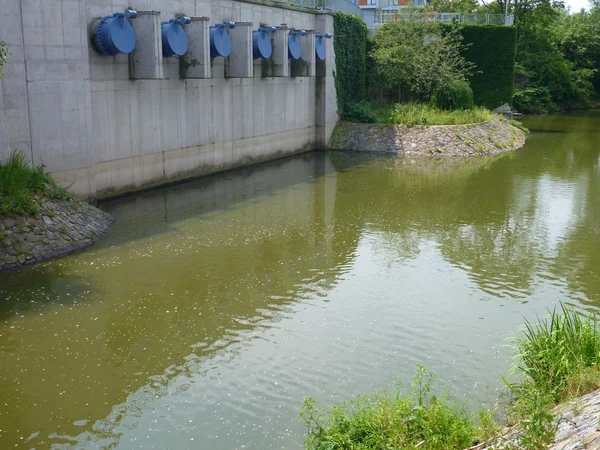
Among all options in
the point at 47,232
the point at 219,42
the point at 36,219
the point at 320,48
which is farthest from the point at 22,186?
the point at 320,48

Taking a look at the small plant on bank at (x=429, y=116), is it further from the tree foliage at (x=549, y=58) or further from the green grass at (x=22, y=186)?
the tree foliage at (x=549, y=58)

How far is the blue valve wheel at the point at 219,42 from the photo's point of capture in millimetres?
19969

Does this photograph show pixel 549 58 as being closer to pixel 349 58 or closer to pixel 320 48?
pixel 349 58

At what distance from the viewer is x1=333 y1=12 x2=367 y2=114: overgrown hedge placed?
93.6ft

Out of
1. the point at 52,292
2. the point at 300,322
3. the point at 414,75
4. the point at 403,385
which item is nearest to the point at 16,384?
the point at 52,292

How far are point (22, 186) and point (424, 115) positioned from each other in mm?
18142

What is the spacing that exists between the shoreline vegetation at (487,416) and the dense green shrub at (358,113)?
848 inches

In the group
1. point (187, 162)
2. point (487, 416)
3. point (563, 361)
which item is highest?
point (187, 162)

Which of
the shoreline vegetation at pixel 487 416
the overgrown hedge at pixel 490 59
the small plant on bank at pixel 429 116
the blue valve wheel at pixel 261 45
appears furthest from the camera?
the overgrown hedge at pixel 490 59

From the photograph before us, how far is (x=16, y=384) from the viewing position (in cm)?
827

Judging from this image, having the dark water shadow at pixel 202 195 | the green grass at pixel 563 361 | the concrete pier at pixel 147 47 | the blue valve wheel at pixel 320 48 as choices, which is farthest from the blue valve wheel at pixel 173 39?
the green grass at pixel 563 361

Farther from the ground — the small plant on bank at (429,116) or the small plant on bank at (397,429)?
the small plant on bank at (429,116)

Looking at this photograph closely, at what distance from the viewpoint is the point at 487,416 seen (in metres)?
6.69

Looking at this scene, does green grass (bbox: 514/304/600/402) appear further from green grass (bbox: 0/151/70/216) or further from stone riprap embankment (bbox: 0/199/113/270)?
green grass (bbox: 0/151/70/216)
